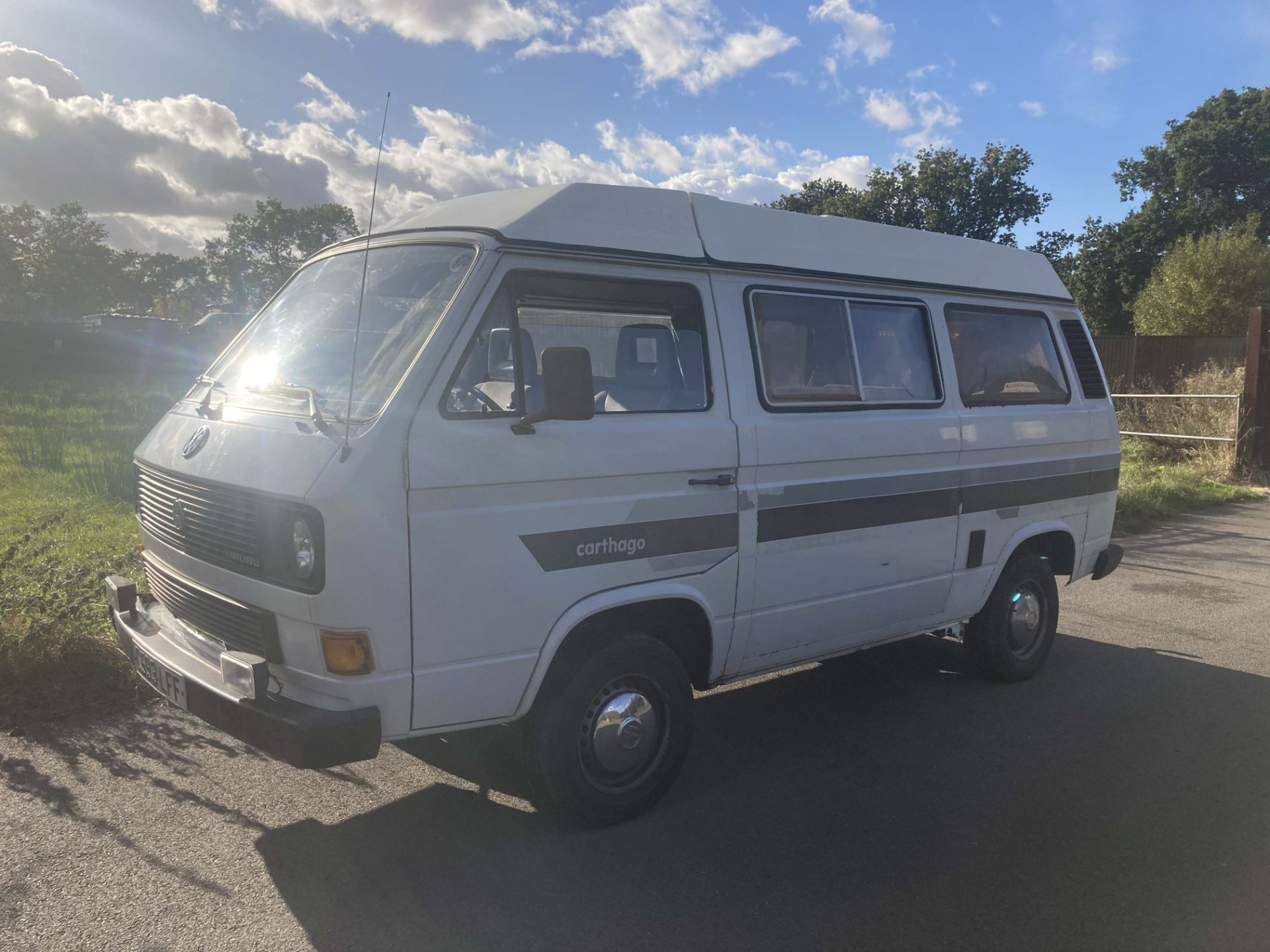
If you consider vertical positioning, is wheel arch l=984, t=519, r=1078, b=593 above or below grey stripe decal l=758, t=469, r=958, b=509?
below

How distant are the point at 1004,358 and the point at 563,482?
3.21 m

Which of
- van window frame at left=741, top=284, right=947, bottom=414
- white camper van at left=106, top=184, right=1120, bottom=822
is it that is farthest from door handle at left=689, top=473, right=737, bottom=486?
van window frame at left=741, top=284, right=947, bottom=414

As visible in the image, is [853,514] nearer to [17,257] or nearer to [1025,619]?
[1025,619]

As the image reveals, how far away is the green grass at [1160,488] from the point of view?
1127 centimetres

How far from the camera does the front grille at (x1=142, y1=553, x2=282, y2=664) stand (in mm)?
3152

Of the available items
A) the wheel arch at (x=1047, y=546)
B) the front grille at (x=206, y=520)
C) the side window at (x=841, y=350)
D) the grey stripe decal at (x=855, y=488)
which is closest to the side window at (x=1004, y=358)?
the side window at (x=841, y=350)

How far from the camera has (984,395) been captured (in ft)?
16.8

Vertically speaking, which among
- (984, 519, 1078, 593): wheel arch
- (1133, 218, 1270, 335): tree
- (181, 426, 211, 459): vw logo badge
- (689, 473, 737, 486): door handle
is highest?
(1133, 218, 1270, 335): tree

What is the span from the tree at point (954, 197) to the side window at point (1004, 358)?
1381 inches

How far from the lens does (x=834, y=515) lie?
13.9 ft

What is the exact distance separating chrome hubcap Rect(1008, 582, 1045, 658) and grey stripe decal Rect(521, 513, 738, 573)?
8.35 ft

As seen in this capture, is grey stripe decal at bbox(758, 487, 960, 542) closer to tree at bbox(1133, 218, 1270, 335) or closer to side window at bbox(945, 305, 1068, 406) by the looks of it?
side window at bbox(945, 305, 1068, 406)

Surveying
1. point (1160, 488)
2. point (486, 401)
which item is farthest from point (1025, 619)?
point (1160, 488)

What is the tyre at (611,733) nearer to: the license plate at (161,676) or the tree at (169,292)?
the license plate at (161,676)
